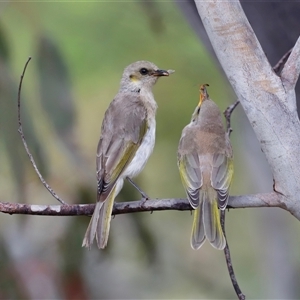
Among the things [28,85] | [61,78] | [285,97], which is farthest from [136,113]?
[28,85]

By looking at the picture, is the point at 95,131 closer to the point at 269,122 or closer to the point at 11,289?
the point at 11,289

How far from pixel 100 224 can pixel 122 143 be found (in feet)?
1.70

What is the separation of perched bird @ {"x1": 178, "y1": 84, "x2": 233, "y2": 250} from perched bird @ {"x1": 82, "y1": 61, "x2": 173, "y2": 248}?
26 centimetres

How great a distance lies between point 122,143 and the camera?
2699 mm

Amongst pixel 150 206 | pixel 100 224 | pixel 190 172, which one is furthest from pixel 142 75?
pixel 150 206

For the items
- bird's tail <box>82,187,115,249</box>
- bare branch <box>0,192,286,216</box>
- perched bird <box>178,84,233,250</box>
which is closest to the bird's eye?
perched bird <box>178,84,233,250</box>

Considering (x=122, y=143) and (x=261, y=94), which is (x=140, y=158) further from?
(x=261, y=94)

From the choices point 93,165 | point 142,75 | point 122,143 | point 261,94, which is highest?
point 142,75

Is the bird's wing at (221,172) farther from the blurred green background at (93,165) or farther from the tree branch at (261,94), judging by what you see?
the blurred green background at (93,165)

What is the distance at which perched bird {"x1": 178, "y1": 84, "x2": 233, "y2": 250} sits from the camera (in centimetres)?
223

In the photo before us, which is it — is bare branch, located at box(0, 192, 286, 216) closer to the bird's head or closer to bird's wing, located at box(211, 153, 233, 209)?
bird's wing, located at box(211, 153, 233, 209)

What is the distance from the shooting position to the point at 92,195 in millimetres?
3326

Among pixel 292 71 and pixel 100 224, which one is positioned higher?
pixel 292 71

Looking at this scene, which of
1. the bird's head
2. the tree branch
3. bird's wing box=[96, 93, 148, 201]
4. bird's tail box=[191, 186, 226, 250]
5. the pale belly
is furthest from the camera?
the bird's head
